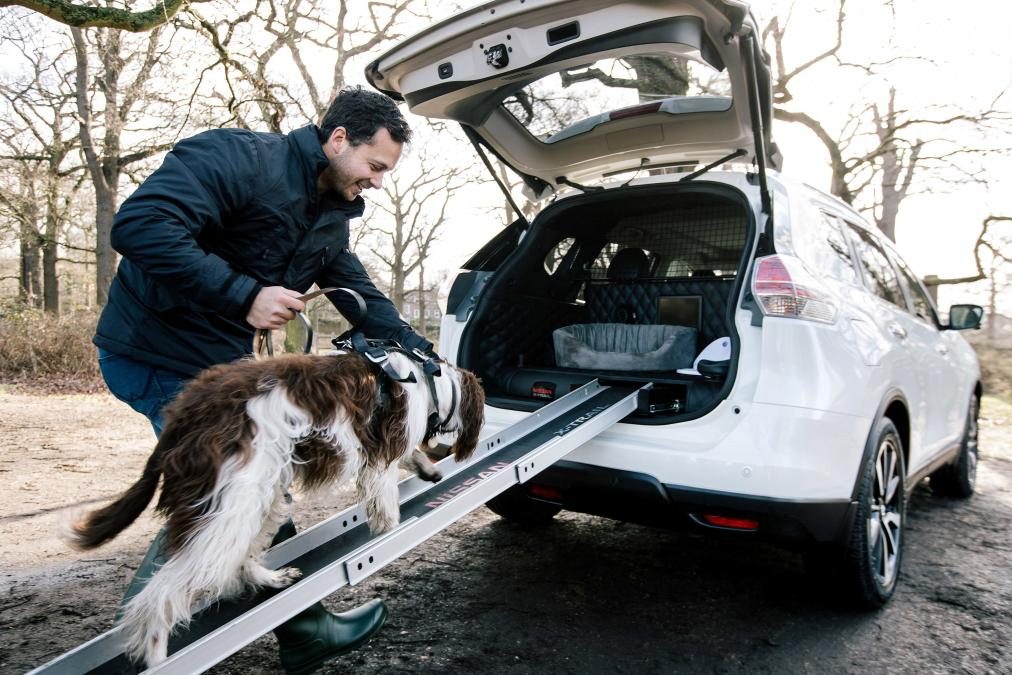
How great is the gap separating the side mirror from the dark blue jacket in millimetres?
4352

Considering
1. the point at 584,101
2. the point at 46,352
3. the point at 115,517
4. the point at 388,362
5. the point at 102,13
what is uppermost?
the point at 102,13

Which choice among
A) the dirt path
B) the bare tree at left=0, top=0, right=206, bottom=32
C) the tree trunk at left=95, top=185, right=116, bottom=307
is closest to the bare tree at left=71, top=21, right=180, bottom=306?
the tree trunk at left=95, top=185, right=116, bottom=307

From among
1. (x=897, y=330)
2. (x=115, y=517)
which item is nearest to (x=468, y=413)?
(x=115, y=517)

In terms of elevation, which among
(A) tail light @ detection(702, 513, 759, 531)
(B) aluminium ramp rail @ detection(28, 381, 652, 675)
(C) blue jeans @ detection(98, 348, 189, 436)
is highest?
(C) blue jeans @ detection(98, 348, 189, 436)

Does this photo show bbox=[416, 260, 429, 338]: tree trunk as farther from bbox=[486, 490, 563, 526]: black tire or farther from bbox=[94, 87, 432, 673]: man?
bbox=[94, 87, 432, 673]: man

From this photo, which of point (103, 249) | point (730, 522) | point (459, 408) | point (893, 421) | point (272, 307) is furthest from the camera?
point (103, 249)

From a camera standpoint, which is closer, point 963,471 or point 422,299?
point 963,471

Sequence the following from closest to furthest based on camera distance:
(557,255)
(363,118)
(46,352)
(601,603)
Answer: (363,118) < (601,603) < (557,255) < (46,352)

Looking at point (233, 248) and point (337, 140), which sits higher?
point (337, 140)

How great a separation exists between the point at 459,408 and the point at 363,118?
1.12 metres

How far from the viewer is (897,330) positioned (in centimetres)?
348

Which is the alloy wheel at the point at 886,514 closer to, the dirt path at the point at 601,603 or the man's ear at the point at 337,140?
the dirt path at the point at 601,603

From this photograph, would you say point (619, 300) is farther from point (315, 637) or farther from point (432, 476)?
point (315, 637)

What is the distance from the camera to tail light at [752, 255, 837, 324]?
272 cm
